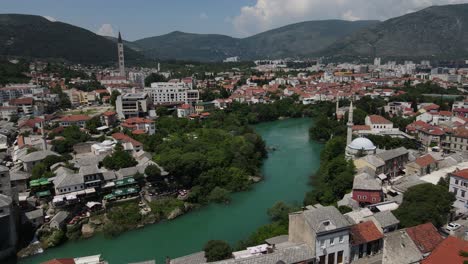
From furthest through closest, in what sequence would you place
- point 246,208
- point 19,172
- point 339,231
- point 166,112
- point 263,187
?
point 166,112, point 263,187, point 19,172, point 246,208, point 339,231

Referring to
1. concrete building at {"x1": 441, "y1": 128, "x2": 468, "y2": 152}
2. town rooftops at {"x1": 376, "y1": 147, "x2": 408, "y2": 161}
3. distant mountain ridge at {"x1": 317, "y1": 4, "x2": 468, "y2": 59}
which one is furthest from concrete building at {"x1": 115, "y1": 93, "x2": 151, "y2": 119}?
distant mountain ridge at {"x1": 317, "y1": 4, "x2": 468, "y2": 59}

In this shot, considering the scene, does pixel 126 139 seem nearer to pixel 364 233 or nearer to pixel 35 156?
pixel 35 156

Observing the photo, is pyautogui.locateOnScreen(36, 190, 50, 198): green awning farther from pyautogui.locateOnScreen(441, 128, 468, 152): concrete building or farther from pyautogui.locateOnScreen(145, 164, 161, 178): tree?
pyautogui.locateOnScreen(441, 128, 468, 152): concrete building

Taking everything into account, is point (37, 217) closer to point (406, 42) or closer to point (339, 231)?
point (339, 231)

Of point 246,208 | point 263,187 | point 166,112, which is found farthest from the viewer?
point 166,112

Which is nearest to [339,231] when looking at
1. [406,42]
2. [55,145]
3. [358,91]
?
[55,145]

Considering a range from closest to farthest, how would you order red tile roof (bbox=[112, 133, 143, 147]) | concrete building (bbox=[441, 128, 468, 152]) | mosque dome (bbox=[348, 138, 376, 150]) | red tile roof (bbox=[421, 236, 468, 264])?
red tile roof (bbox=[421, 236, 468, 264]), mosque dome (bbox=[348, 138, 376, 150]), concrete building (bbox=[441, 128, 468, 152]), red tile roof (bbox=[112, 133, 143, 147])

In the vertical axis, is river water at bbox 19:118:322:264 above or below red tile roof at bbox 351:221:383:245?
below

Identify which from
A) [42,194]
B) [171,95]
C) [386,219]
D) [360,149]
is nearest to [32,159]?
[42,194]
